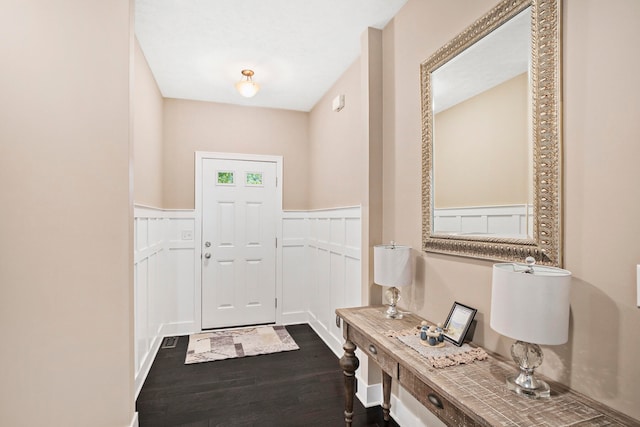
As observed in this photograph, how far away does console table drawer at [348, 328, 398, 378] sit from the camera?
1.48 m

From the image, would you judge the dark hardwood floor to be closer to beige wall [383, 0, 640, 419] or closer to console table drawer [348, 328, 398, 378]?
console table drawer [348, 328, 398, 378]

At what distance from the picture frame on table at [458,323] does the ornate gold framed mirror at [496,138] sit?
26 cm

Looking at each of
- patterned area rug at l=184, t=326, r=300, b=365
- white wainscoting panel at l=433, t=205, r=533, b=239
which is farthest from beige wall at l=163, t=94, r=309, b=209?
white wainscoting panel at l=433, t=205, r=533, b=239

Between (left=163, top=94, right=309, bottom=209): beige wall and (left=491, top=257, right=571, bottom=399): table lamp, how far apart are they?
319 centimetres

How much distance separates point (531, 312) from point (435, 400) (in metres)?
0.48

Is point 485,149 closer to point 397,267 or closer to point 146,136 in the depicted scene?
point 397,267

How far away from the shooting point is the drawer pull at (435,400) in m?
1.18

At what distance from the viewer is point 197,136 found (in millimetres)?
3777

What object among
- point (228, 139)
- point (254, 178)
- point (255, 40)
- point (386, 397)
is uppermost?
point (255, 40)

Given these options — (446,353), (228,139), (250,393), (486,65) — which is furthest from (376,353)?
(228,139)

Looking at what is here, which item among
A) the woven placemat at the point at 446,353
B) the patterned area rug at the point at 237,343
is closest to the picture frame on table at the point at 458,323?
the woven placemat at the point at 446,353

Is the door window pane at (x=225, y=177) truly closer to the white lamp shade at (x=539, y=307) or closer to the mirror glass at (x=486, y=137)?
the mirror glass at (x=486, y=137)

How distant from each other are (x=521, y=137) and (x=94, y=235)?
2133mm

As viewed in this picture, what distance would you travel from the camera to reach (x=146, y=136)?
9.25ft
